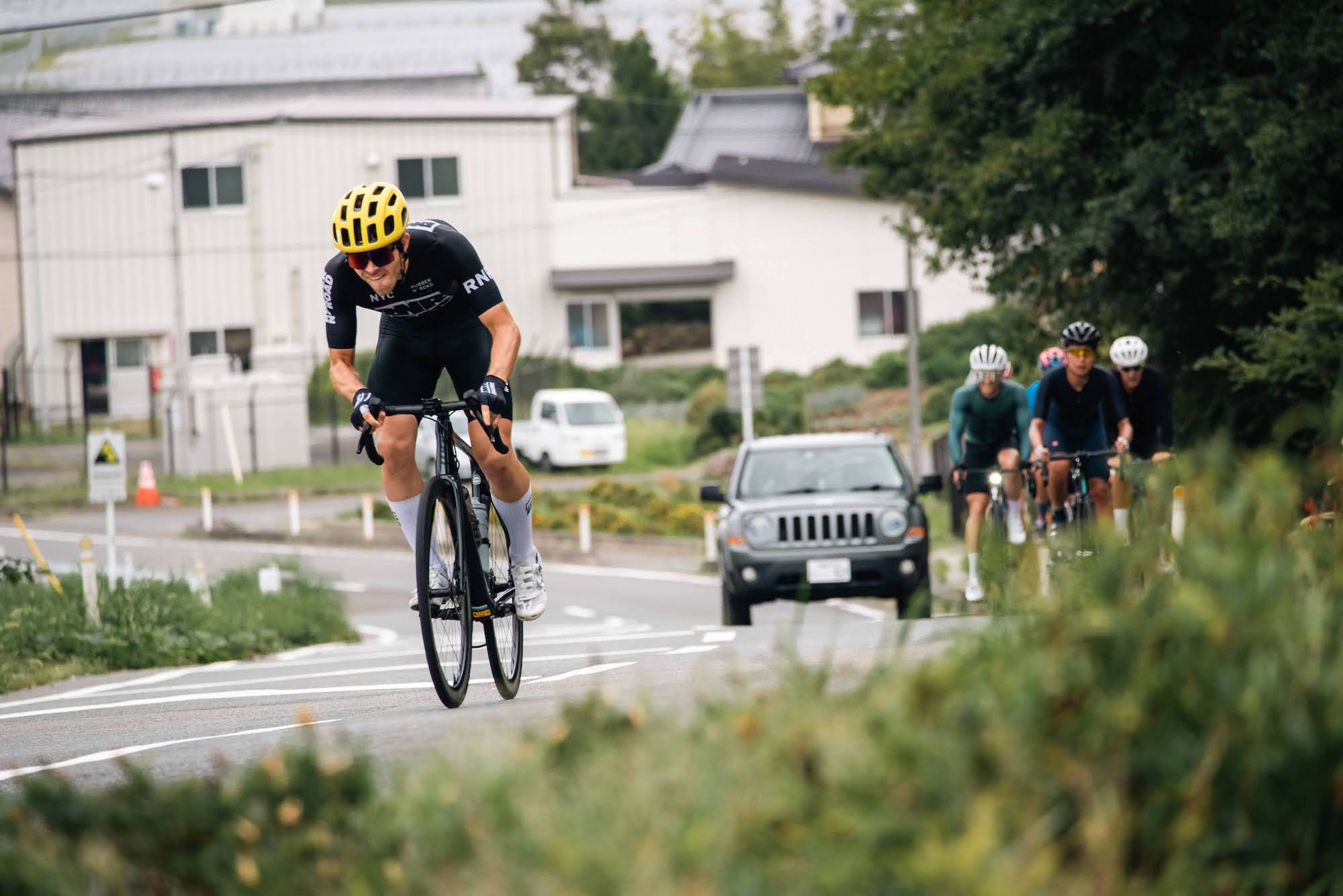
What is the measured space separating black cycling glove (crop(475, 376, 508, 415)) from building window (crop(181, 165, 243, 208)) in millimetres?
51038

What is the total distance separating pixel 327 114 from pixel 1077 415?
44766 millimetres

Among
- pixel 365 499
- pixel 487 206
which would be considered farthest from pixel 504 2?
pixel 365 499

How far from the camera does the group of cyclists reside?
1421cm

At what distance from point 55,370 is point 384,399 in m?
52.3

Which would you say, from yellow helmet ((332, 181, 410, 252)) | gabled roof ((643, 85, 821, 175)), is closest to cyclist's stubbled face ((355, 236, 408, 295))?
yellow helmet ((332, 181, 410, 252))

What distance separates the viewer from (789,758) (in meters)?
3.39

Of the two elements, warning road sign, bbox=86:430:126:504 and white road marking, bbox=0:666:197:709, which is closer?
white road marking, bbox=0:666:197:709

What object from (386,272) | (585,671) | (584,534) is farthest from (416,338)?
(584,534)

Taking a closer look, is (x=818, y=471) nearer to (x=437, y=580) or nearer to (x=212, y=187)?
(x=437, y=580)

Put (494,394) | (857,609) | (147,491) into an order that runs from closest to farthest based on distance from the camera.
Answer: (494,394), (857,609), (147,491)

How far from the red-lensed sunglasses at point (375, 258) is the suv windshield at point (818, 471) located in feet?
30.7

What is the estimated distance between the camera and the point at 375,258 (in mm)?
7707

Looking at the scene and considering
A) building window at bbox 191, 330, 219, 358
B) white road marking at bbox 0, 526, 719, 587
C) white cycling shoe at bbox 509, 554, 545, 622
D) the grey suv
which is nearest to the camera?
white cycling shoe at bbox 509, 554, 545, 622

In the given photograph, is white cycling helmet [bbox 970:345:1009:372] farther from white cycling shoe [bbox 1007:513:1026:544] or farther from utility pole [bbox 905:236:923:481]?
utility pole [bbox 905:236:923:481]
